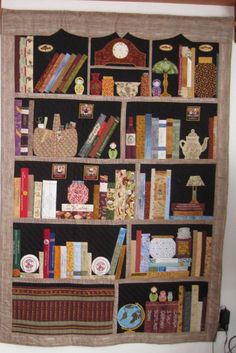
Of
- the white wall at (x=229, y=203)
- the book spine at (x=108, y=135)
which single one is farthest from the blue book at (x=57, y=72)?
the book spine at (x=108, y=135)

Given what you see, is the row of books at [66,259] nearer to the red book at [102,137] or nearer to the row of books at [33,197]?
the row of books at [33,197]

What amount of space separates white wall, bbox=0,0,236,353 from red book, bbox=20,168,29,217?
75 cm

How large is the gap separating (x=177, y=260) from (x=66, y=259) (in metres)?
0.59

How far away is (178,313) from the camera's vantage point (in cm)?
229

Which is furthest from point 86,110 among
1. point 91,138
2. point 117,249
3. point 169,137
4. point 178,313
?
point 178,313

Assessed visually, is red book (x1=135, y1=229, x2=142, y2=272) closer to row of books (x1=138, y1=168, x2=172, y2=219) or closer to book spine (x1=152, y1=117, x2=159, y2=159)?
row of books (x1=138, y1=168, x2=172, y2=219)

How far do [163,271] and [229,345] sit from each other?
598mm

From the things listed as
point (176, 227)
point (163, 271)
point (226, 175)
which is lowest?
point (163, 271)

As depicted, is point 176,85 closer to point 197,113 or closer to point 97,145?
point 197,113

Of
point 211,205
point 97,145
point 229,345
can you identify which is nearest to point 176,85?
point 97,145

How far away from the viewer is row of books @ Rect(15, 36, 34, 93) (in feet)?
6.97

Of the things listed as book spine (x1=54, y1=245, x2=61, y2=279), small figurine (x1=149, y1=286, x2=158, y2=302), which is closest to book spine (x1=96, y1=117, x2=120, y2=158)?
book spine (x1=54, y1=245, x2=61, y2=279)

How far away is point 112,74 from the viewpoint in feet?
7.08

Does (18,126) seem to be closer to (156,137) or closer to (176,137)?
(156,137)
